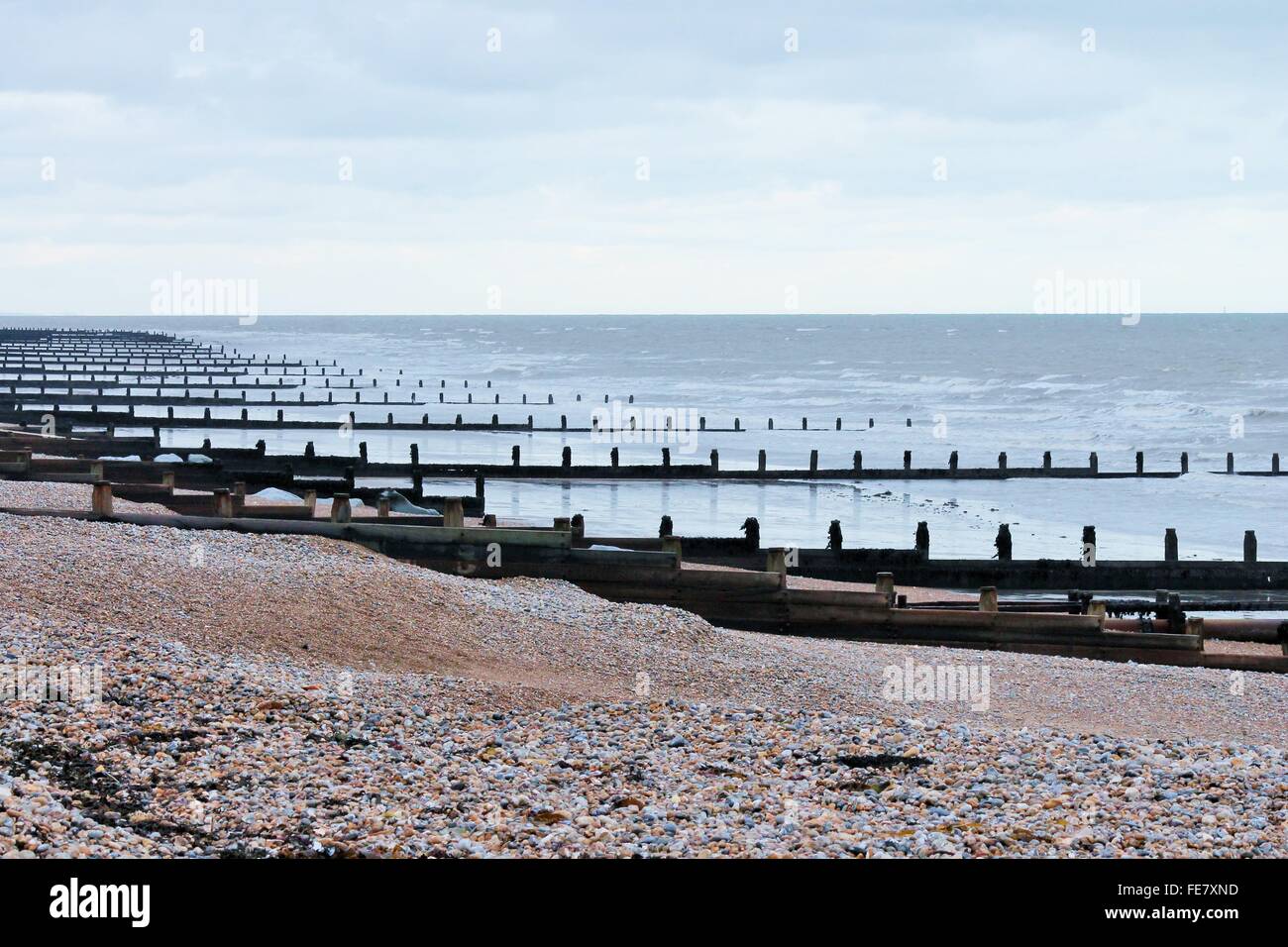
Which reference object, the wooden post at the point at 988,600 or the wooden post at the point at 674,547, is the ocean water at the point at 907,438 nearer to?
the wooden post at the point at 674,547

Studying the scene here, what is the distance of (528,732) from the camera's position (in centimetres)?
1256

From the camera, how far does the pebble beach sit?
966cm

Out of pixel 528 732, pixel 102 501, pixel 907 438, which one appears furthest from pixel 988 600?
pixel 907 438

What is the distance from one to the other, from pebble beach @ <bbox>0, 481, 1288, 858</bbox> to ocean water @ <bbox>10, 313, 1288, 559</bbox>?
17.5 m

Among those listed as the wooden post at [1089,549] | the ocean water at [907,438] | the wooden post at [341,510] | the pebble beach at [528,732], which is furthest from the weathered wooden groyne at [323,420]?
the pebble beach at [528,732]

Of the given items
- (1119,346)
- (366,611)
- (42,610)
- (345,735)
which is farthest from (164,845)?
(1119,346)

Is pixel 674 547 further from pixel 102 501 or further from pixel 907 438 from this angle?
pixel 907 438

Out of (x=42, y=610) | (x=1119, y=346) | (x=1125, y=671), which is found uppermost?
(x=1119, y=346)

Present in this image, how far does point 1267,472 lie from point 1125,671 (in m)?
40.8

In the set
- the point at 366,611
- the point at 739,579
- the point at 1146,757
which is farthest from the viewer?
the point at 739,579

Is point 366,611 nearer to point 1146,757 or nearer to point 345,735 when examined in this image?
point 345,735

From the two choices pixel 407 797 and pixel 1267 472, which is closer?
pixel 407 797

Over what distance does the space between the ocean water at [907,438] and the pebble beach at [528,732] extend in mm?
17518
